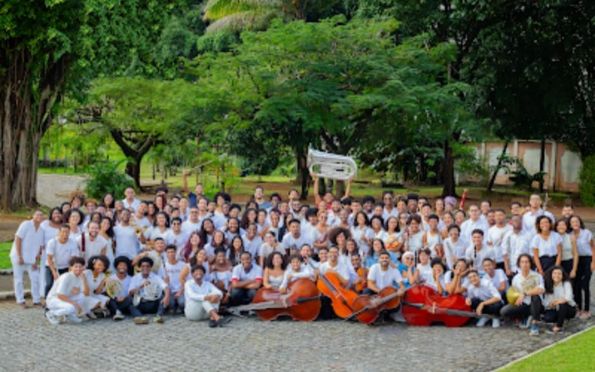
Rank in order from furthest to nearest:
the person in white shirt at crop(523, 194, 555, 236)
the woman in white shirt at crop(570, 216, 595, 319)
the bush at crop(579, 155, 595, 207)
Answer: the bush at crop(579, 155, 595, 207), the person in white shirt at crop(523, 194, 555, 236), the woman in white shirt at crop(570, 216, 595, 319)

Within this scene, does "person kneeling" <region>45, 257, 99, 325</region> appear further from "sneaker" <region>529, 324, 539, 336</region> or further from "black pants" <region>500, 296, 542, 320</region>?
"sneaker" <region>529, 324, 539, 336</region>

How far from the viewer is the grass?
16.3 meters

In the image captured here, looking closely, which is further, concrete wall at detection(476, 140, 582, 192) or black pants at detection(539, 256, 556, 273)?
concrete wall at detection(476, 140, 582, 192)

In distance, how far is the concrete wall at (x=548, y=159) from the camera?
123ft

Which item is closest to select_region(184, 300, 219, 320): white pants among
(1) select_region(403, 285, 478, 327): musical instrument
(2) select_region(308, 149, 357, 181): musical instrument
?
(1) select_region(403, 285, 478, 327): musical instrument

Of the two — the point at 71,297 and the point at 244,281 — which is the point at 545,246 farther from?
the point at 71,297

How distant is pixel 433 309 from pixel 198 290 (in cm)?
358

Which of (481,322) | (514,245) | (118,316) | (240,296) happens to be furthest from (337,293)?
(118,316)

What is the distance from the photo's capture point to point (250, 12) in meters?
33.2

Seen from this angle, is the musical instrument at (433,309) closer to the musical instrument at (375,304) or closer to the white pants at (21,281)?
the musical instrument at (375,304)

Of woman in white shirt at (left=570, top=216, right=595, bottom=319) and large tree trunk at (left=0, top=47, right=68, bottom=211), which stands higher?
large tree trunk at (left=0, top=47, right=68, bottom=211)

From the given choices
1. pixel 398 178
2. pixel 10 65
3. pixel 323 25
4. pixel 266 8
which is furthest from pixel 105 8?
pixel 398 178

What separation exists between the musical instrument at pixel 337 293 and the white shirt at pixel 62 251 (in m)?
3.93

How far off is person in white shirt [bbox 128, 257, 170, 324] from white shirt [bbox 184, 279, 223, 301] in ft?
1.22
